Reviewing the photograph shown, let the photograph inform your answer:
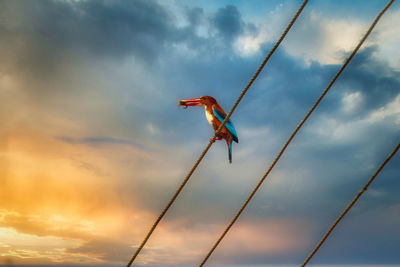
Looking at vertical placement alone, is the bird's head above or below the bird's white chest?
above

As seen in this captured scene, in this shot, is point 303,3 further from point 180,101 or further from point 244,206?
point 180,101

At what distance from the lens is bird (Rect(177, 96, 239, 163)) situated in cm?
981

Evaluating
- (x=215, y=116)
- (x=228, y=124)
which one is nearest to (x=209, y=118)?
(x=215, y=116)

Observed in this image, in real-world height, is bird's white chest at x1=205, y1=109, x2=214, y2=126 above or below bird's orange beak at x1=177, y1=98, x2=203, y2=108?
below

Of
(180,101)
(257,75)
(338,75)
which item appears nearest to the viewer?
(257,75)

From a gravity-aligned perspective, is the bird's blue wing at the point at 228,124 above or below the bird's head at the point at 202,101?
below

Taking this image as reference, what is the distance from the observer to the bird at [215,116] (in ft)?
32.2

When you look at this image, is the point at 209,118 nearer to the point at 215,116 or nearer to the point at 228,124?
the point at 215,116

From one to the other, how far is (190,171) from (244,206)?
95 cm

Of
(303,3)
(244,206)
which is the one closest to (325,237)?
(244,206)

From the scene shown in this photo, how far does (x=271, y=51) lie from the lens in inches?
180

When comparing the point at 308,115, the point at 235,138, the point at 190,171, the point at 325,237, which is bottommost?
the point at 325,237

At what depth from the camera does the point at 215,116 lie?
9.92 metres

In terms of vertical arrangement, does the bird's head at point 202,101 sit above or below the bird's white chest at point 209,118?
above
